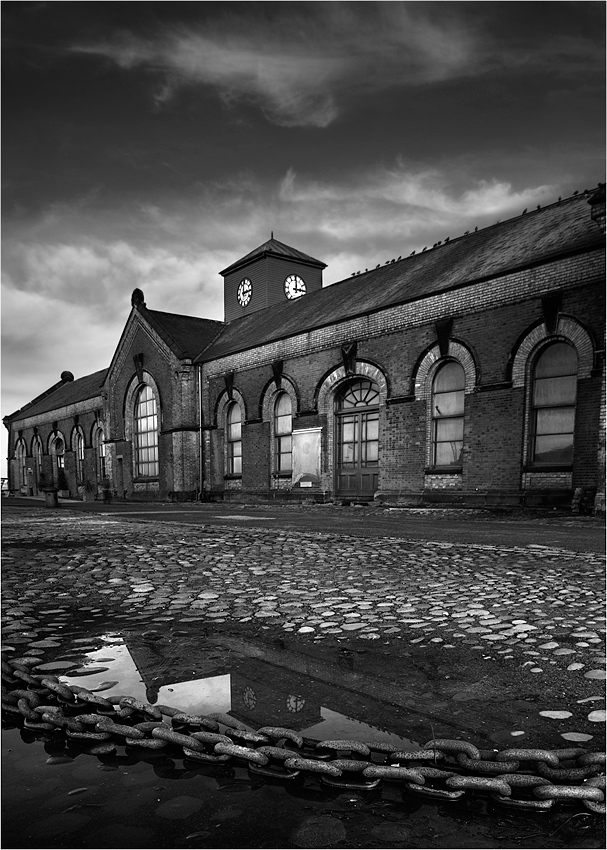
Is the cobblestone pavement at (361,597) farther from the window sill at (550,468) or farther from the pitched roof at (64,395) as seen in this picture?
the pitched roof at (64,395)

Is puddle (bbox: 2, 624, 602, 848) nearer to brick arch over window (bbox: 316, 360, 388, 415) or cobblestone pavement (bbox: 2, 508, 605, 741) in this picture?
cobblestone pavement (bbox: 2, 508, 605, 741)

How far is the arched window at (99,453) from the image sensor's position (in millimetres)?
31672

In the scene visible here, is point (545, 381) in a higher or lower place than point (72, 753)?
Answer: higher

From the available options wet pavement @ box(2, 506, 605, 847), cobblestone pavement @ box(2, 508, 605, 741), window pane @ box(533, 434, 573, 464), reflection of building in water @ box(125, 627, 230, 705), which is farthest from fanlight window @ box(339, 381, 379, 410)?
reflection of building in water @ box(125, 627, 230, 705)

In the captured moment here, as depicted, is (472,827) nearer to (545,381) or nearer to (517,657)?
(517,657)

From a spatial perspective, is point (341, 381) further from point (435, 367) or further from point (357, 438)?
point (435, 367)

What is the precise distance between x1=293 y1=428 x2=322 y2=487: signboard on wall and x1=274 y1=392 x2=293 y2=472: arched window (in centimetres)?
74

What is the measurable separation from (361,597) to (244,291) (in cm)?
2870

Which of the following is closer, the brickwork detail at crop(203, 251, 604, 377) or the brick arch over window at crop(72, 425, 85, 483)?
the brickwork detail at crop(203, 251, 604, 377)

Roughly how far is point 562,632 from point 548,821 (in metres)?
1.71

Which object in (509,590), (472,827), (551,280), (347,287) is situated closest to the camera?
(472,827)

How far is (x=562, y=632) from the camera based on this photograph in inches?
111

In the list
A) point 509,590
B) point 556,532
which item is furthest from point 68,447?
point 509,590

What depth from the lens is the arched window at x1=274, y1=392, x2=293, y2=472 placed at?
19.0 meters
